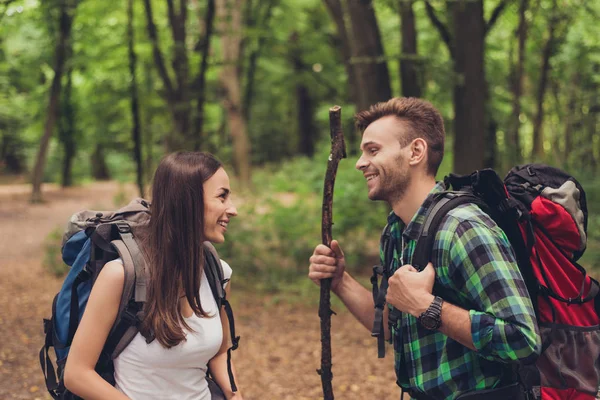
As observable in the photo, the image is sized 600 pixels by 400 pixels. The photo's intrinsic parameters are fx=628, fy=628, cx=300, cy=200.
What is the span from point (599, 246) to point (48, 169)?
29.4 metres

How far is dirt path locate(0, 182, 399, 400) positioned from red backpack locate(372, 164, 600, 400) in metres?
3.75

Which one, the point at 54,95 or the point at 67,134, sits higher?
the point at 54,95

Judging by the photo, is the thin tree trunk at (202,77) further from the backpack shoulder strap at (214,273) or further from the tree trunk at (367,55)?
the backpack shoulder strap at (214,273)

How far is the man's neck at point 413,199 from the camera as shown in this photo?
2576 mm

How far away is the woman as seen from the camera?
7.32 ft

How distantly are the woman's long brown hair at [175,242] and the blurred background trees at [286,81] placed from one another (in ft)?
21.3

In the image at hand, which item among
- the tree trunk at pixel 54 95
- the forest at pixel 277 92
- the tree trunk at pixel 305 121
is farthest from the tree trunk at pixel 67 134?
the tree trunk at pixel 305 121

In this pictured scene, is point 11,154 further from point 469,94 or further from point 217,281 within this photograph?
point 217,281

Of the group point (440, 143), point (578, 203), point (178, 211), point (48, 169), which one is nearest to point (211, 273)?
point (178, 211)

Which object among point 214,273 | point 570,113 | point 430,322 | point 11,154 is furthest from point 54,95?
point 430,322

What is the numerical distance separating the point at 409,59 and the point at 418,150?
699 cm

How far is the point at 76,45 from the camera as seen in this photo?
1916 centimetres

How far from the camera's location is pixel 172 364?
94.7 inches

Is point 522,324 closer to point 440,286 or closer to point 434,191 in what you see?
point 440,286
